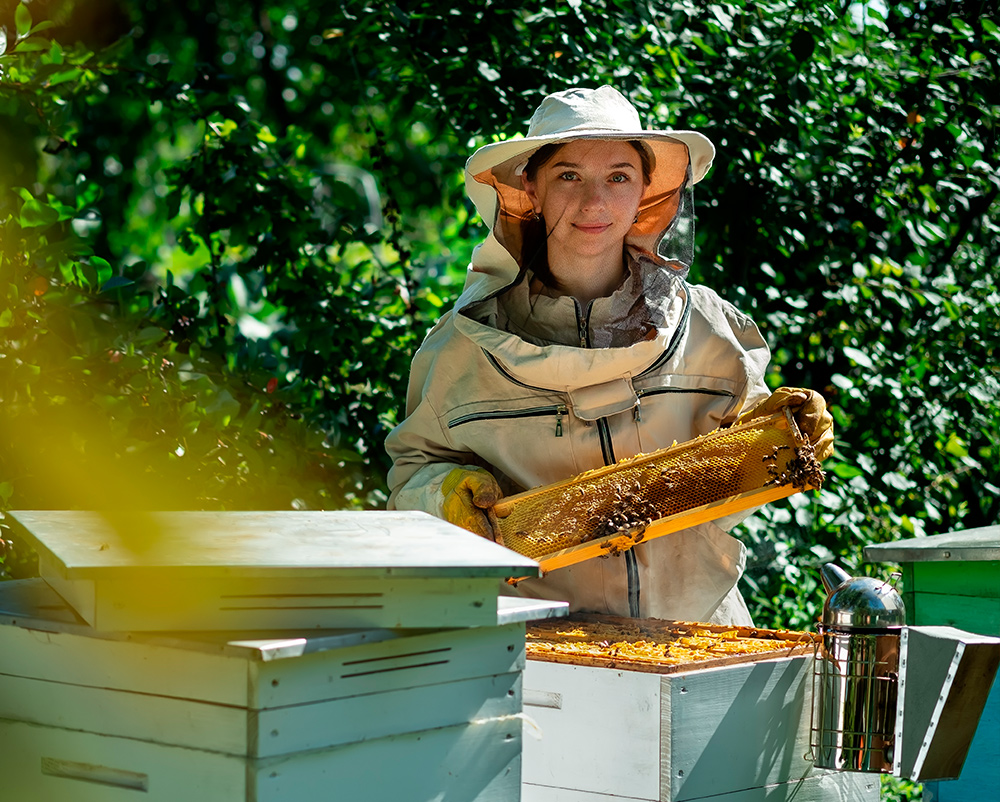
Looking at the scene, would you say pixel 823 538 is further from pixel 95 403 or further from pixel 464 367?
pixel 95 403

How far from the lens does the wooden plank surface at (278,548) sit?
1319mm

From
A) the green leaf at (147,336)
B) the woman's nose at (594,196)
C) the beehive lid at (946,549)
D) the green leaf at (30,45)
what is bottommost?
the beehive lid at (946,549)

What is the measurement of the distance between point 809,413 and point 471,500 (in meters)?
0.73

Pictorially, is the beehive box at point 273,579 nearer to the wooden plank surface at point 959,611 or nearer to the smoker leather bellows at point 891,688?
the smoker leather bellows at point 891,688

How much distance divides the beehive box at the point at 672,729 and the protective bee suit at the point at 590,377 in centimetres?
53

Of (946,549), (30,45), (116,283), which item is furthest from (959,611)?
(30,45)

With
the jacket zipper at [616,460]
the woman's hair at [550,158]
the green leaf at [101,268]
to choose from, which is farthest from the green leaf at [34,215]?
the jacket zipper at [616,460]

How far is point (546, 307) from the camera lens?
99.7 inches

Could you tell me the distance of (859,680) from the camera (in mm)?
1902

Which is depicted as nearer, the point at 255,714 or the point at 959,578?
the point at 255,714

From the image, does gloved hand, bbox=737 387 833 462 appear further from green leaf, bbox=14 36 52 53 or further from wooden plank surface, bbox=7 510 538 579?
green leaf, bbox=14 36 52 53

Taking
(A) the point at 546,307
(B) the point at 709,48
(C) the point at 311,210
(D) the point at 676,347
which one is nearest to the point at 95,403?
(A) the point at 546,307

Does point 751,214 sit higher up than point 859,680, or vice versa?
point 751,214

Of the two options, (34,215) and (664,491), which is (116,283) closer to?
(34,215)
